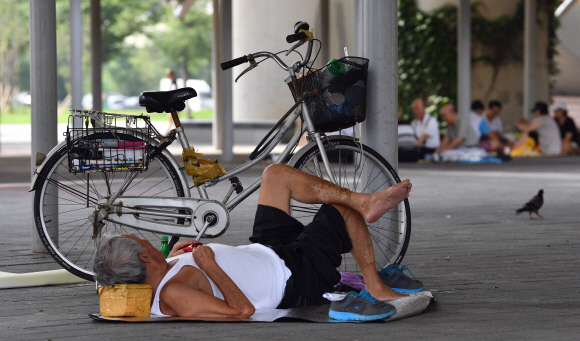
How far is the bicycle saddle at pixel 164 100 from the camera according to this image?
4.64 meters

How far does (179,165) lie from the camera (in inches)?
192

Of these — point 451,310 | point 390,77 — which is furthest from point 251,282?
point 390,77

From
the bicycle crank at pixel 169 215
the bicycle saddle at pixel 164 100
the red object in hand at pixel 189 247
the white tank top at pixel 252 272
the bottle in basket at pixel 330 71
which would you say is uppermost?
the bottle in basket at pixel 330 71

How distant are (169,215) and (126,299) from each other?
3.35ft

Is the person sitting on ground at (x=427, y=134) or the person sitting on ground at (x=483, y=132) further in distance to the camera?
the person sitting on ground at (x=483, y=132)

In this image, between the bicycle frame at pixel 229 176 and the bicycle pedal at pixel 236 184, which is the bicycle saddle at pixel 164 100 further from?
the bicycle pedal at pixel 236 184

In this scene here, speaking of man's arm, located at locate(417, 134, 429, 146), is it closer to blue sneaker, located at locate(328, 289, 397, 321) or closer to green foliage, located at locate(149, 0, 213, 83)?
blue sneaker, located at locate(328, 289, 397, 321)

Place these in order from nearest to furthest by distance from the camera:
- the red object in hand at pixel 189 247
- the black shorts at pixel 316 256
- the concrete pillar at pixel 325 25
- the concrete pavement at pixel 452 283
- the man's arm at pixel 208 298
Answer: the concrete pavement at pixel 452 283
the man's arm at pixel 208 298
the black shorts at pixel 316 256
the red object in hand at pixel 189 247
the concrete pillar at pixel 325 25

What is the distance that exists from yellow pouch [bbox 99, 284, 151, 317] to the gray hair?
33 millimetres

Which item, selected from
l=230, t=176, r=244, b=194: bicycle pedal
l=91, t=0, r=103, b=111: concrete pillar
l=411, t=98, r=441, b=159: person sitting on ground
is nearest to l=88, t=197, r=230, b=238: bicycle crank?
l=230, t=176, r=244, b=194: bicycle pedal

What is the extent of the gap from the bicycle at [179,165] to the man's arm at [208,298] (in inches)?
36.2

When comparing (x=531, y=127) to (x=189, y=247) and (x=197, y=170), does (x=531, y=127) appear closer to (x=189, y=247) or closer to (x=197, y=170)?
(x=197, y=170)

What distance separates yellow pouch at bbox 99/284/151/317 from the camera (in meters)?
3.73

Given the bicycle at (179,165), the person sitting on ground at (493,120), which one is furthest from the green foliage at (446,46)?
the bicycle at (179,165)
